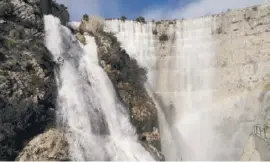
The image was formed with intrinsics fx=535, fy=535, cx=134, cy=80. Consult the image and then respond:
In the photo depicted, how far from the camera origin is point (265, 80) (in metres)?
42.4

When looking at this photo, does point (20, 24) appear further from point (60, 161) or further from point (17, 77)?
point (60, 161)

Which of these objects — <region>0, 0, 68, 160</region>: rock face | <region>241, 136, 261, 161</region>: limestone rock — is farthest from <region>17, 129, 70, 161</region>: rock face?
<region>241, 136, 261, 161</region>: limestone rock

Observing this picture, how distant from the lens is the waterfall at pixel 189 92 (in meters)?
41.8

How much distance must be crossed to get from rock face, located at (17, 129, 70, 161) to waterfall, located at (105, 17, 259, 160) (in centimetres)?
1210

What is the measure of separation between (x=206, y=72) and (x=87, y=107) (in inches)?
581

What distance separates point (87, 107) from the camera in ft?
113

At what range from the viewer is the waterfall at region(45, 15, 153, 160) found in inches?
1283

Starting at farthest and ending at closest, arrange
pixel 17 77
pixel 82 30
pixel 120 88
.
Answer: pixel 82 30, pixel 120 88, pixel 17 77

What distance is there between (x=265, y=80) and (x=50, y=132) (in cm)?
1910

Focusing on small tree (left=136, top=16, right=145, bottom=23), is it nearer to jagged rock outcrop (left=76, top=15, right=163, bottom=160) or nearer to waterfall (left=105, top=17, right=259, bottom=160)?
waterfall (left=105, top=17, right=259, bottom=160)

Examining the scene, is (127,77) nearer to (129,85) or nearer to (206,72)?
(129,85)

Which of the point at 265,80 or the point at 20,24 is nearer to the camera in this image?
the point at 20,24

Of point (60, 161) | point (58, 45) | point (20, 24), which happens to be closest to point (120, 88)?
point (58, 45)

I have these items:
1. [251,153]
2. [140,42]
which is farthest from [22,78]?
[140,42]
